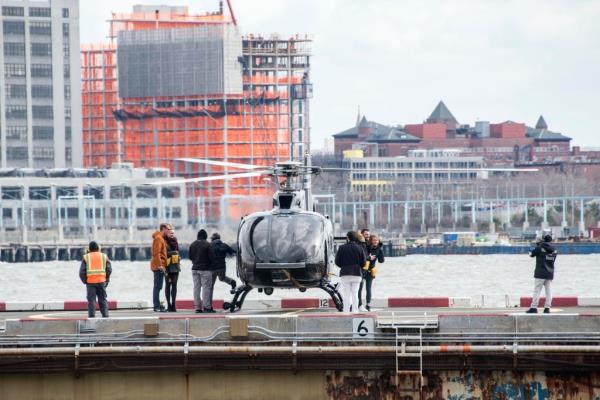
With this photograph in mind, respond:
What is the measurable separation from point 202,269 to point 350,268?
3.26 metres

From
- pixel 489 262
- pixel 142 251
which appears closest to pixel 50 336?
pixel 489 262

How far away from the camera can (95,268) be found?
27.1 m

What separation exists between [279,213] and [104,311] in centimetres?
363

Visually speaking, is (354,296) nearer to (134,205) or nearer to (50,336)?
(50,336)

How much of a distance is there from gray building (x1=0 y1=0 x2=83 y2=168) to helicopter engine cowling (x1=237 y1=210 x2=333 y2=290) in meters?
163

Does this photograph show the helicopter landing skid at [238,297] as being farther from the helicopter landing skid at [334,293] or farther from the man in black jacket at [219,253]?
the helicopter landing skid at [334,293]

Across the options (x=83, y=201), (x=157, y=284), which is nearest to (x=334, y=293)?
(x=157, y=284)

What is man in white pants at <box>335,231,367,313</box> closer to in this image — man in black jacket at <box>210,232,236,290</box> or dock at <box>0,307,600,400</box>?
man in black jacket at <box>210,232,236,290</box>

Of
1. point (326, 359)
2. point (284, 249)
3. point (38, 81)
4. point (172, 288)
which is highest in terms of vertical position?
point (38, 81)

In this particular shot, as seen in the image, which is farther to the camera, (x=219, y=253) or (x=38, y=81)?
(x=38, y=81)

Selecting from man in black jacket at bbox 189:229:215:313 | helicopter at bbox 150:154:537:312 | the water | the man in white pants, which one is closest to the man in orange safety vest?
helicopter at bbox 150:154:537:312

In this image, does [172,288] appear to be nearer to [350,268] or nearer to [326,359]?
[350,268]

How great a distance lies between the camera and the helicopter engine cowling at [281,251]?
2869cm

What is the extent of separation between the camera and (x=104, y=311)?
27.2m
